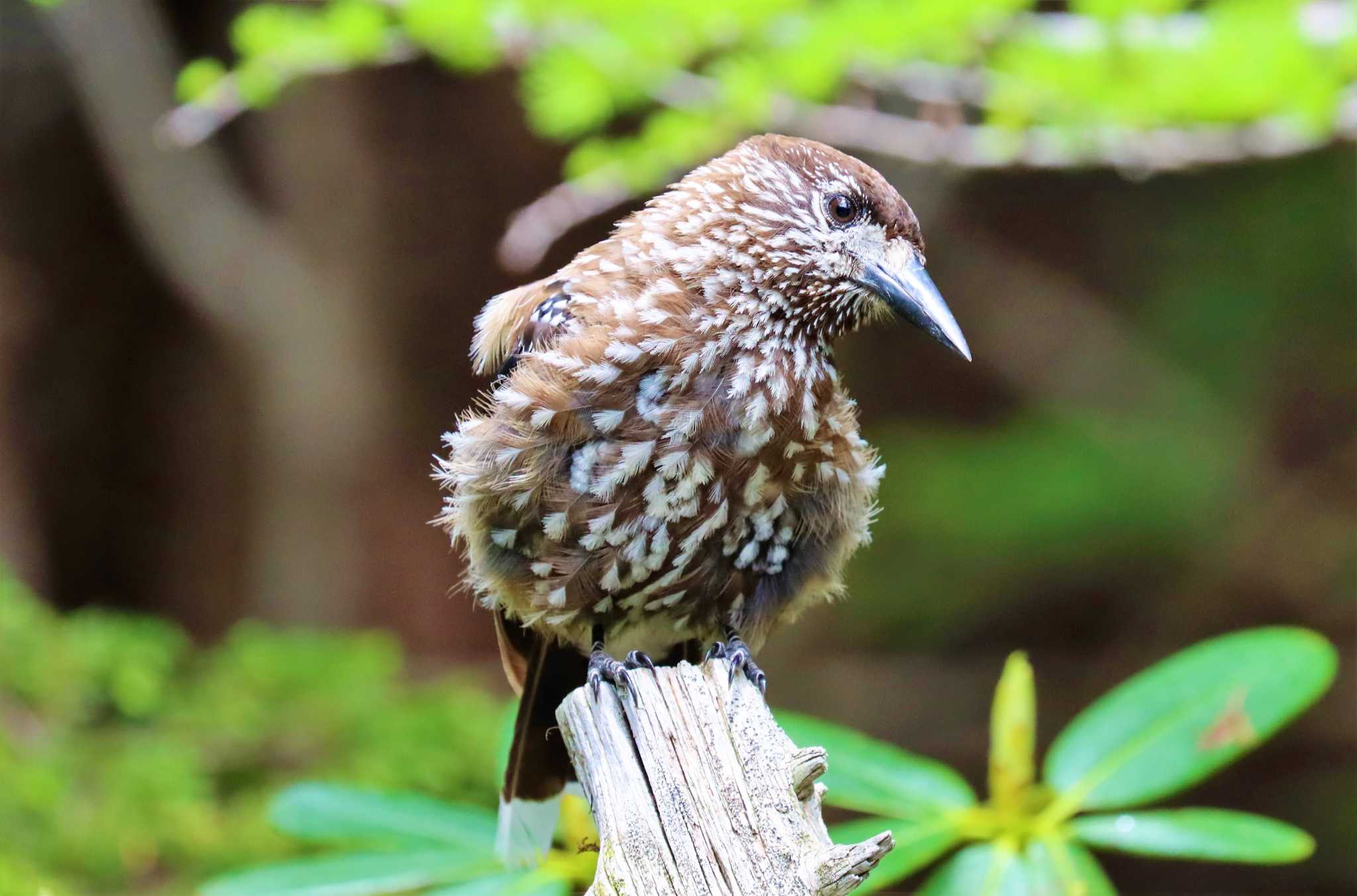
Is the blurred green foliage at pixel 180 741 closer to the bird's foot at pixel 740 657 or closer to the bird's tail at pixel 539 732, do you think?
the bird's tail at pixel 539 732

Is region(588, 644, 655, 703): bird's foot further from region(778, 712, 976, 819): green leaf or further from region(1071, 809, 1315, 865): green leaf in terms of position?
region(1071, 809, 1315, 865): green leaf

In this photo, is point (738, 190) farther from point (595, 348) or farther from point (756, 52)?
point (756, 52)

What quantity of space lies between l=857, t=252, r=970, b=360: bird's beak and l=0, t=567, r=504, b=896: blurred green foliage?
5.66 ft

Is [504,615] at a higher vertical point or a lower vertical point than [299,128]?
lower

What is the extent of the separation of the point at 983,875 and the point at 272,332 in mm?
4251

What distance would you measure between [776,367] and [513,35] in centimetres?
141

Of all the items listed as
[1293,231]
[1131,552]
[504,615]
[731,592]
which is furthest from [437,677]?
[1293,231]

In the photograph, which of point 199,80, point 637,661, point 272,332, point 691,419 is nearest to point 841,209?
point 691,419

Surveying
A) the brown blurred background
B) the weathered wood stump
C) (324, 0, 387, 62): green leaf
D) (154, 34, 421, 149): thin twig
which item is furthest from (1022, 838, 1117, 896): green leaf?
the brown blurred background

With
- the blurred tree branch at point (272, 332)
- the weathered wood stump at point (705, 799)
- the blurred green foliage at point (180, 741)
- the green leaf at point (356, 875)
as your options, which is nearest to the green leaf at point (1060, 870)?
the weathered wood stump at point (705, 799)

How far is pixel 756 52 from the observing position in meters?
3.36

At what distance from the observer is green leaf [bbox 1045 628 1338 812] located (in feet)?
7.75

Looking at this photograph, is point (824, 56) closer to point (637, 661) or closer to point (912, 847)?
point (637, 661)

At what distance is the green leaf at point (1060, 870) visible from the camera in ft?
7.00
